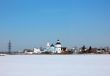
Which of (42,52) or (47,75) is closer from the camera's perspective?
(47,75)

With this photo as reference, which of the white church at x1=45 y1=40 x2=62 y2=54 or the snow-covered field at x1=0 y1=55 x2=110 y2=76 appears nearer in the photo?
the snow-covered field at x1=0 y1=55 x2=110 y2=76

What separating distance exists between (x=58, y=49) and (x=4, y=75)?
118 metres

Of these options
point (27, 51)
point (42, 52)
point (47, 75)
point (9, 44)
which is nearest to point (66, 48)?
point (42, 52)

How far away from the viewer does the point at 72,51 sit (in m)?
140

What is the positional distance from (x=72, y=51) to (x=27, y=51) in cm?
2610

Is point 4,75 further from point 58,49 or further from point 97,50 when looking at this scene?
point 97,50

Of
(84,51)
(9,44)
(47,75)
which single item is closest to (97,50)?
(84,51)

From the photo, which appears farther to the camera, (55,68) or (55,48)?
(55,48)

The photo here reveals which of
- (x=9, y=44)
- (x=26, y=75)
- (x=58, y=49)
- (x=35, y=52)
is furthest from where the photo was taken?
(x=35, y=52)

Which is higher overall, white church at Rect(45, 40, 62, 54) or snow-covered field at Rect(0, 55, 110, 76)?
white church at Rect(45, 40, 62, 54)

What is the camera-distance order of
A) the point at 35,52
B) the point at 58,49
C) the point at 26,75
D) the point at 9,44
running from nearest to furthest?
the point at 26,75 < the point at 9,44 < the point at 58,49 < the point at 35,52

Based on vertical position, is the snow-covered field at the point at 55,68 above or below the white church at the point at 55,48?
below

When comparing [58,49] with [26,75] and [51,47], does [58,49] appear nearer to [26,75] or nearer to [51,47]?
[51,47]

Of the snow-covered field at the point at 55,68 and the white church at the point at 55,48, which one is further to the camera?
the white church at the point at 55,48
